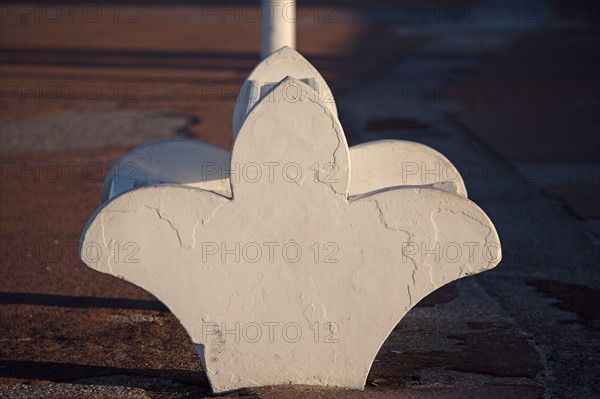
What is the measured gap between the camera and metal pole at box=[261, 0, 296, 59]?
7.84 m

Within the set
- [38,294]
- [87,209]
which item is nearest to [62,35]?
[87,209]

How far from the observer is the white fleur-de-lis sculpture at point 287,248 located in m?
4.53

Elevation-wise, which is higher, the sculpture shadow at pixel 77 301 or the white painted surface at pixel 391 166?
the white painted surface at pixel 391 166

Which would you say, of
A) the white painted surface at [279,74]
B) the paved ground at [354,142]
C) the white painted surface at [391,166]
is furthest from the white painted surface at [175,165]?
the paved ground at [354,142]

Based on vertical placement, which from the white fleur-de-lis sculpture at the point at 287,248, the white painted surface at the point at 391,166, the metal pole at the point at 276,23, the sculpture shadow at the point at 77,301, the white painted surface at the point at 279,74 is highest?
the metal pole at the point at 276,23

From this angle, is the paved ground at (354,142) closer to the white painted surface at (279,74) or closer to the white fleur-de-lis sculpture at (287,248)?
the white fleur-de-lis sculpture at (287,248)

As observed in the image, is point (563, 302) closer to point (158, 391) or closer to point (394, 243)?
point (394, 243)

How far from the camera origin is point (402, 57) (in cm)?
1998

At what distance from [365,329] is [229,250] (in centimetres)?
84

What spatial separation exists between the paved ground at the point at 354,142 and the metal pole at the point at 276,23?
2456 mm

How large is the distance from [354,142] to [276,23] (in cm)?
380

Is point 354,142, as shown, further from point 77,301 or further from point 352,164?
point 352,164

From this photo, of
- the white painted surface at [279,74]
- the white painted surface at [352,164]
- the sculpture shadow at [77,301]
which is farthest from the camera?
the sculpture shadow at [77,301]

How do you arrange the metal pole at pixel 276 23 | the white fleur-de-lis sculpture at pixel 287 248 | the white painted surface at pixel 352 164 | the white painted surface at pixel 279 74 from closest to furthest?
the white fleur-de-lis sculpture at pixel 287 248
the white painted surface at pixel 279 74
the white painted surface at pixel 352 164
the metal pole at pixel 276 23
